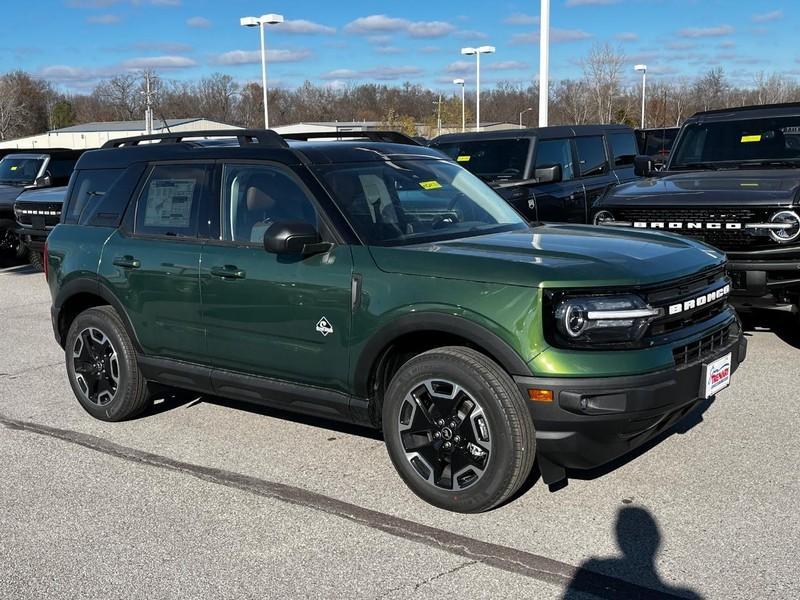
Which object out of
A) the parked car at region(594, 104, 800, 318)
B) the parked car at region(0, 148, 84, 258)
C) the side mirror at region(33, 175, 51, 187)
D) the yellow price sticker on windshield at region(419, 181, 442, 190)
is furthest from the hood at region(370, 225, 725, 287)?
the side mirror at region(33, 175, 51, 187)

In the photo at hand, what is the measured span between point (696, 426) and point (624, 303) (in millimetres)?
1876

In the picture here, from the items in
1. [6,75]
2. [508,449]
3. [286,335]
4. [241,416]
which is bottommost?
[241,416]

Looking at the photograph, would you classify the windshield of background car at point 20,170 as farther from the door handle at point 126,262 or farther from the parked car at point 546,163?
the door handle at point 126,262

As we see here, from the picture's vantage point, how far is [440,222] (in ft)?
16.2

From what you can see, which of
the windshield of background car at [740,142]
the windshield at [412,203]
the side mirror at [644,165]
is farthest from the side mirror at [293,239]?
the side mirror at [644,165]

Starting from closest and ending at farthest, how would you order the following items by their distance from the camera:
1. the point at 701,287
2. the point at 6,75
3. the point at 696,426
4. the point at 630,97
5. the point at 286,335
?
the point at 701,287
the point at 286,335
the point at 696,426
the point at 630,97
the point at 6,75

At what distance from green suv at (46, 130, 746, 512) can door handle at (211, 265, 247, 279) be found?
0.01 metres

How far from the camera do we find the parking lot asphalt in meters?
3.53

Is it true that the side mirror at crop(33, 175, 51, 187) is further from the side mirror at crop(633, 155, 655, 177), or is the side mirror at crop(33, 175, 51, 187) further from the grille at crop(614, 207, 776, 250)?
the grille at crop(614, 207, 776, 250)

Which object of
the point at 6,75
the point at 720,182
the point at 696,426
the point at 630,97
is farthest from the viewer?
the point at 6,75

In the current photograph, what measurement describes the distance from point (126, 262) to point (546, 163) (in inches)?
247

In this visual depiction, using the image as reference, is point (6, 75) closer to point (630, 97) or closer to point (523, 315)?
point (630, 97)

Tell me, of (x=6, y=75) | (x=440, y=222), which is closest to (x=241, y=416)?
(x=440, y=222)

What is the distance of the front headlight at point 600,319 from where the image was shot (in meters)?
3.80
